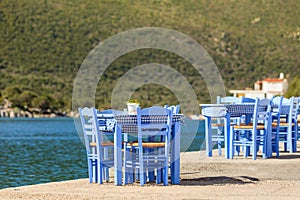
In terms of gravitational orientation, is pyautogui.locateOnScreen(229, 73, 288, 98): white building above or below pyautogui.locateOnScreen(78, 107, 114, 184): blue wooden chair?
above

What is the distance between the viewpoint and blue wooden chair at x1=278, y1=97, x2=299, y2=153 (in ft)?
46.1

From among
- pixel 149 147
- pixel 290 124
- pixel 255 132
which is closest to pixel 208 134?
pixel 255 132

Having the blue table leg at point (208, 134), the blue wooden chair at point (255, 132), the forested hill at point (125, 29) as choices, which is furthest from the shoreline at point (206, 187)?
the forested hill at point (125, 29)

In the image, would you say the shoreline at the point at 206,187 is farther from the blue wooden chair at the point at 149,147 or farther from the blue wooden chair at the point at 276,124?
the blue wooden chair at the point at 276,124

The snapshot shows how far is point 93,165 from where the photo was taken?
32.1 ft

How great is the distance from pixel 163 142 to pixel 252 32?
71.6m

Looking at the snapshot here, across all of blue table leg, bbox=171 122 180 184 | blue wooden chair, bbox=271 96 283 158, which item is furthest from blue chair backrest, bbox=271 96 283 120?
blue table leg, bbox=171 122 180 184

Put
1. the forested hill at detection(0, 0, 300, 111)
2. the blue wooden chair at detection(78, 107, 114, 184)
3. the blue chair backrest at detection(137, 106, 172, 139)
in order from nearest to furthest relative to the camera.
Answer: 1. the blue chair backrest at detection(137, 106, 172, 139)
2. the blue wooden chair at detection(78, 107, 114, 184)
3. the forested hill at detection(0, 0, 300, 111)

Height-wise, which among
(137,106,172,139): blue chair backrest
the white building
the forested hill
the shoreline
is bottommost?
the shoreline

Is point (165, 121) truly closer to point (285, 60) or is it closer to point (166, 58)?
point (166, 58)

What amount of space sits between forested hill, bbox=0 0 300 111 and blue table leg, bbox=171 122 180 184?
59.7m

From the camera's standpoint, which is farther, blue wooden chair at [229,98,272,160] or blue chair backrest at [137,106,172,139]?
blue wooden chair at [229,98,272,160]

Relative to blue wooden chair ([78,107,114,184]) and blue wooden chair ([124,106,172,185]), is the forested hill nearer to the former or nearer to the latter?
blue wooden chair ([78,107,114,184])

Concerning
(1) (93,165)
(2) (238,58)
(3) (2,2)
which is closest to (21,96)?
(3) (2,2)
